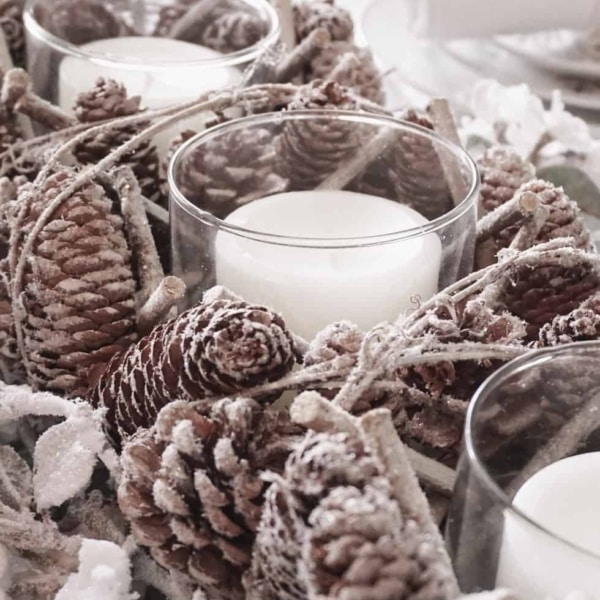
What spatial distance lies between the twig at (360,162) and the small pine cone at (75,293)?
13cm

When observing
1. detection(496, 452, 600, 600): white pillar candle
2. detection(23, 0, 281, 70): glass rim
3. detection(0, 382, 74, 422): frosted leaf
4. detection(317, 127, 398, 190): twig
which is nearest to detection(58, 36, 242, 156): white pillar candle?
detection(23, 0, 281, 70): glass rim

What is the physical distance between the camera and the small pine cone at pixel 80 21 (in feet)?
2.31

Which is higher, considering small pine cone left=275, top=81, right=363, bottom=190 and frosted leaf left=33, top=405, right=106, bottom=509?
small pine cone left=275, top=81, right=363, bottom=190

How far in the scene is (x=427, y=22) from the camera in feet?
3.50

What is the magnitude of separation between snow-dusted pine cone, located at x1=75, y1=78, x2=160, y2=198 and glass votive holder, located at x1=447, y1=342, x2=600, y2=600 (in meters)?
0.28

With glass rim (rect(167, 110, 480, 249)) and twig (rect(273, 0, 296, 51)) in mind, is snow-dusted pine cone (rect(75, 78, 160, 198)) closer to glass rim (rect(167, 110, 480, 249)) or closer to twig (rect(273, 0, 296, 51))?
glass rim (rect(167, 110, 480, 249))

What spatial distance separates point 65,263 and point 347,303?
0.13 meters

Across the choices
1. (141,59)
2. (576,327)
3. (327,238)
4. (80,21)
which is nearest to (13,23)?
(80,21)

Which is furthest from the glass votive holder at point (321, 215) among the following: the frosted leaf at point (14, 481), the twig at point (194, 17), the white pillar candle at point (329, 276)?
the twig at point (194, 17)

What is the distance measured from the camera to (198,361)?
39cm

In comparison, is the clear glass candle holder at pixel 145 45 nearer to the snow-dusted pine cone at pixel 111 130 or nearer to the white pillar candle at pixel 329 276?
the snow-dusted pine cone at pixel 111 130

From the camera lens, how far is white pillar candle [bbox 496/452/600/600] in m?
0.30

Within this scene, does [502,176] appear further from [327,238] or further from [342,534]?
[342,534]

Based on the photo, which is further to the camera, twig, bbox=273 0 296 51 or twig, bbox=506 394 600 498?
twig, bbox=273 0 296 51
